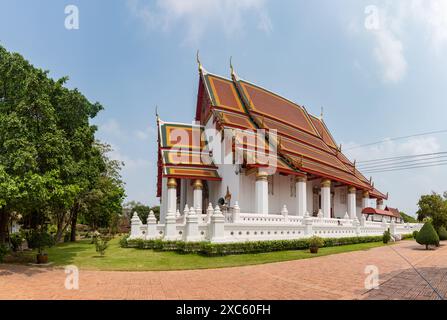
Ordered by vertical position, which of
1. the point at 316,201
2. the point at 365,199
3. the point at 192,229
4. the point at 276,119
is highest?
the point at 276,119

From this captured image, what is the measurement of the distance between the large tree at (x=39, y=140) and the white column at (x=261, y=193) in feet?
33.9

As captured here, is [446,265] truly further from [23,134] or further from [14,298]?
[23,134]

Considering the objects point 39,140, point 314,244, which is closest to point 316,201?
point 314,244

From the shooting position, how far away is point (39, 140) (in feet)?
41.4

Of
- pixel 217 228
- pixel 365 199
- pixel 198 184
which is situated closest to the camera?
pixel 217 228

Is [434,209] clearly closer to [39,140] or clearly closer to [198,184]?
[198,184]

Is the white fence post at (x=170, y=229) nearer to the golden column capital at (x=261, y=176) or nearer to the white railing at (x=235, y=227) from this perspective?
the white railing at (x=235, y=227)

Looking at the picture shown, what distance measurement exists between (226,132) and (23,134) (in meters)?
14.0

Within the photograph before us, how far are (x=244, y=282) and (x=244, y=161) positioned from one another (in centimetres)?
1307

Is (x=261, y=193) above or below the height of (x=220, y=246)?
above

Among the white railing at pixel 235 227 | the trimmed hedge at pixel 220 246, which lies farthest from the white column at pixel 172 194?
the trimmed hedge at pixel 220 246

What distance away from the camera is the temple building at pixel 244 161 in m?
23.1

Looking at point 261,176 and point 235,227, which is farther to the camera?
point 261,176
